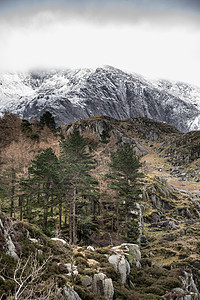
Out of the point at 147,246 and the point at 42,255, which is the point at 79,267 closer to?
the point at 42,255

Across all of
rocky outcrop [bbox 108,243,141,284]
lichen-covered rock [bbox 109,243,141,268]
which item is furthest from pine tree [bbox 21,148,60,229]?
rocky outcrop [bbox 108,243,141,284]

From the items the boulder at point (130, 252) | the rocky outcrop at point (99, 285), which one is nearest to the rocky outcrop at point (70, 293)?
the rocky outcrop at point (99, 285)

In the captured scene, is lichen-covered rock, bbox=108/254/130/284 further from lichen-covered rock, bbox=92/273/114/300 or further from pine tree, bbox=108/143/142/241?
pine tree, bbox=108/143/142/241

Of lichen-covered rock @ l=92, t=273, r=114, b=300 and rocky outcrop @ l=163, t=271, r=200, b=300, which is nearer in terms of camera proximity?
lichen-covered rock @ l=92, t=273, r=114, b=300

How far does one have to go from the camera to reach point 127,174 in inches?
1105

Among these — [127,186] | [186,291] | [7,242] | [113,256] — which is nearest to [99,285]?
[113,256]

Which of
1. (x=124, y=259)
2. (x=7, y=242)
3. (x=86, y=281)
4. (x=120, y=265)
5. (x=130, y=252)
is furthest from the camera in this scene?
(x=130, y=252)

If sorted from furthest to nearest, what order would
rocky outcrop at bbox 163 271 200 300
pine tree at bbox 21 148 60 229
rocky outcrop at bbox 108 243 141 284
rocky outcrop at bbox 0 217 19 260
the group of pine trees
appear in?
the group of pine trees < pine tree at bbox 21 148 60 229 < rocky outcrop at bbox 108 243 141 284 < rocky outcrop at bbox 163 271 200 300 < rocky outcrop at bbox 0 217 19 260

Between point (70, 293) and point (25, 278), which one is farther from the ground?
point (25, 278)

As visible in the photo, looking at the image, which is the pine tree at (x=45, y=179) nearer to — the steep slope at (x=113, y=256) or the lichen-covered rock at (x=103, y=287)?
the steep slope at (x=113, y=256)

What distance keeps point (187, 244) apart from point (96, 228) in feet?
42.7

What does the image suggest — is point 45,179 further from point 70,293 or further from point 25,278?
point 70,293

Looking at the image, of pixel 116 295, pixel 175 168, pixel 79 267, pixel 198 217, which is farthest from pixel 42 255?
pixel 175 168

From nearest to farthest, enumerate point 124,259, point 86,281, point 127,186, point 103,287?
point 86,281 < point 103,287 < point 124,259 < point 127,186
